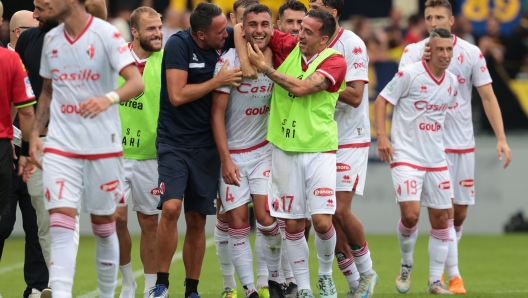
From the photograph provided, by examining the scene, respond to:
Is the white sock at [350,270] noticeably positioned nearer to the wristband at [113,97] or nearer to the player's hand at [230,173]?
the player's hand at [230,173]

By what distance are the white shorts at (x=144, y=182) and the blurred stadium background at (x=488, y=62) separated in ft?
27.7

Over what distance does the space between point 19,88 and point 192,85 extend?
143 centimetres

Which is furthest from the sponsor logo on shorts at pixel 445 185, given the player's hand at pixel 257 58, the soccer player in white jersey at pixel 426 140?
the player's hand at pixel 257 58

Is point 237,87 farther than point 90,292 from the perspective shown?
No

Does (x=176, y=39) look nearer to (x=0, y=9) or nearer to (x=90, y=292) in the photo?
(x=0, y=9)

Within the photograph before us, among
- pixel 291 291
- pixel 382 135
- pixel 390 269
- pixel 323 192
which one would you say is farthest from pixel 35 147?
pixel 390 269

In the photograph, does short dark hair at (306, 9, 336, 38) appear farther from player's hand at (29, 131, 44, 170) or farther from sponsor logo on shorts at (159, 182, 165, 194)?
player's hand at (29, 131, 44, 170)

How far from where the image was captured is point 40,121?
7074 millimetres

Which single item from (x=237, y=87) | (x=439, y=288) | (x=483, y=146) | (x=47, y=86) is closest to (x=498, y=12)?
(x=483, y=146)

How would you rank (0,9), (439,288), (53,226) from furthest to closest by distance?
(439,288), (0,9), (53,226)

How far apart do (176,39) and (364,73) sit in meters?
1.86

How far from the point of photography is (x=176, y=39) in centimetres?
825

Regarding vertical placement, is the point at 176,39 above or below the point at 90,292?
above

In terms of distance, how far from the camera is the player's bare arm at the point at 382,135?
9695mm
